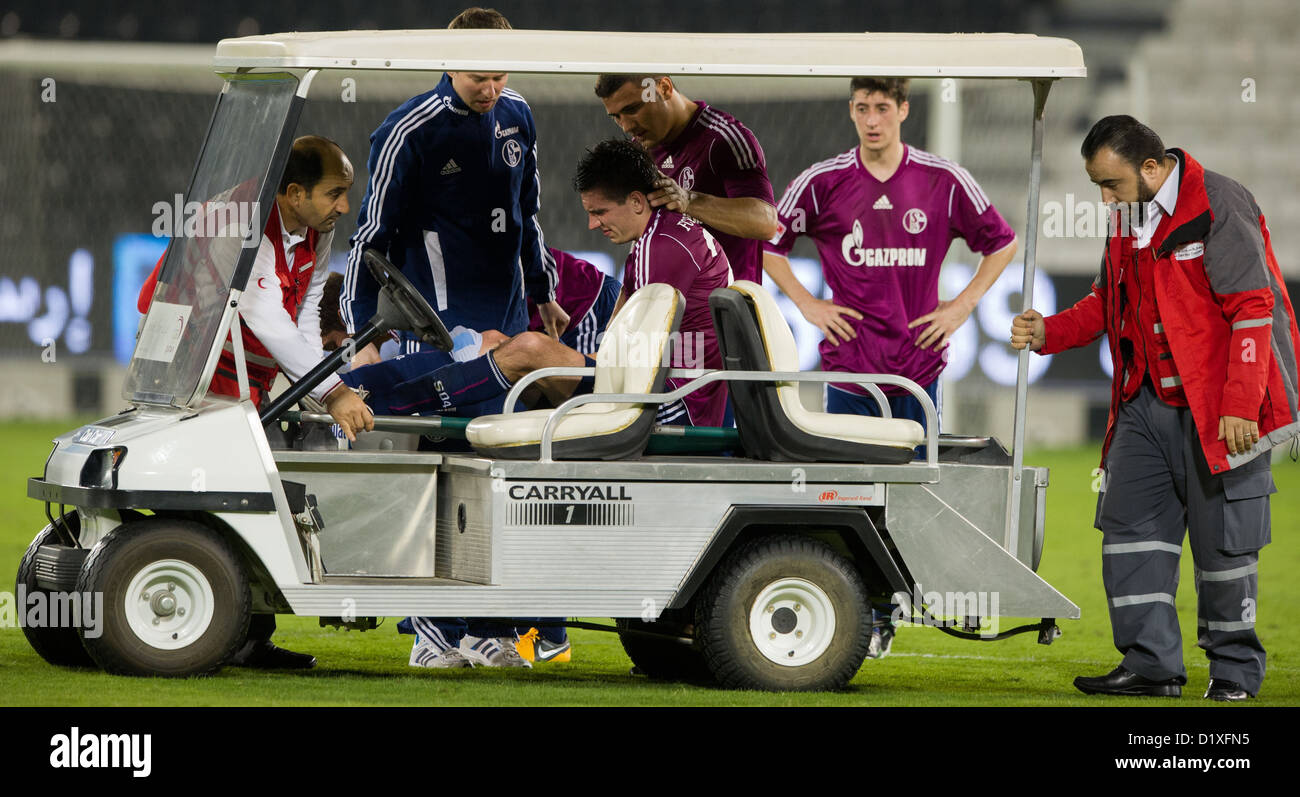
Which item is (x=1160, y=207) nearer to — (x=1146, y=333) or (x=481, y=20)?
(x=1146, y=333)

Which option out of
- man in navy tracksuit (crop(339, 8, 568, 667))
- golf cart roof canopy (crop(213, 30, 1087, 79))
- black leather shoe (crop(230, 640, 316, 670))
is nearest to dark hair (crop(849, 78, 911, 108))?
man in navy tracksuit (crop(339, 8, 568, 667))

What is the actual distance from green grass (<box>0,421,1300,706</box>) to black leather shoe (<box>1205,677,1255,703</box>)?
0.22 ft

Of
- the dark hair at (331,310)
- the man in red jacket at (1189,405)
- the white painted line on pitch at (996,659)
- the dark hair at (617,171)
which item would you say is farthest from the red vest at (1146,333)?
the dark hair at (331,310)

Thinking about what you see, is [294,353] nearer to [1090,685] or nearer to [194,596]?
[194,596]

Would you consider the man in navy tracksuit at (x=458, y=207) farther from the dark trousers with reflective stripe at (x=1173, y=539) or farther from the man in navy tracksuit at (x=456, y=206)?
the dark trousers with reflective stripe at (x=1173, y=539)

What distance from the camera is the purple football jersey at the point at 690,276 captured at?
5.56 meters

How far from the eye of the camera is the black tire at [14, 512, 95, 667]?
5.27 metres

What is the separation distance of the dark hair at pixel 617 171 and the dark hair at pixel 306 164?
0.79m

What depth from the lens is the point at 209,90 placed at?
17.9 metres

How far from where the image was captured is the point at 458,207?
20.5 ft

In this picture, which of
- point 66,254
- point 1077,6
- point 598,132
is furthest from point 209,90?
point 1077,6

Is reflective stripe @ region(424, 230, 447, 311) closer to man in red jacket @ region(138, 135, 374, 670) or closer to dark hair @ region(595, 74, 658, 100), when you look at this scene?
man in red jacket @ region(138, 135, 374, 670)

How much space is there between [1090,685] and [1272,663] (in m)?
1.30

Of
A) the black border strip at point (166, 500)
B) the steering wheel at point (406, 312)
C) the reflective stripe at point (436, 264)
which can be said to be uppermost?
the reflective stripe at point (436, 264)
